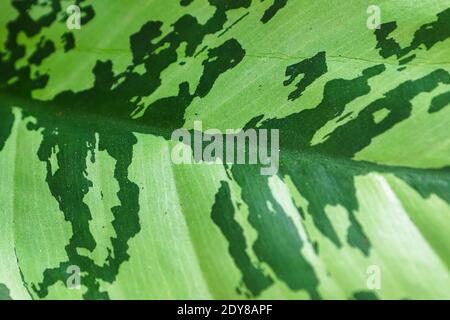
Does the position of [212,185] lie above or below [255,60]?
below

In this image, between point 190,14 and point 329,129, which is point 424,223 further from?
point 190,14

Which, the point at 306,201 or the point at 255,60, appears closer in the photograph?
the point at 306,201

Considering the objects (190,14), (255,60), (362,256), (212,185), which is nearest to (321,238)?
(362,256)
